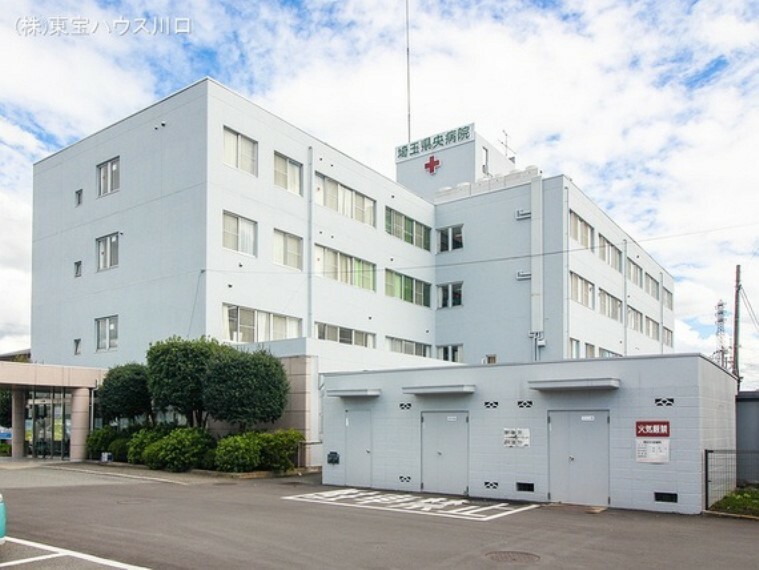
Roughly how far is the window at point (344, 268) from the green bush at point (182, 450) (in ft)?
36.5

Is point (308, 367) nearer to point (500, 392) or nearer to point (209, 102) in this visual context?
point (500, 392)

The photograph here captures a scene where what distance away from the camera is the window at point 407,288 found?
38.0m

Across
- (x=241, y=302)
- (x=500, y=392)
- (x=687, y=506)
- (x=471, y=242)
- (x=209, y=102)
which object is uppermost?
(x=209, y=102)

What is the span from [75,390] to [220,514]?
1694cm

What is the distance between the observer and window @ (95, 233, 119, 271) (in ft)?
104

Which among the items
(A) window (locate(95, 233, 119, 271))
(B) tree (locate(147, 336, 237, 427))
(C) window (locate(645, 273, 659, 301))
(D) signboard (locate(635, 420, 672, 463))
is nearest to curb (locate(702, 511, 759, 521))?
(D) signboard (locate(635, 420, 672, 463))

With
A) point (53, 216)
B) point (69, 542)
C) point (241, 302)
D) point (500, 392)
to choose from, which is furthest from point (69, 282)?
point (69, 542)

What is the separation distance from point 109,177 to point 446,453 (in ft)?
69.1

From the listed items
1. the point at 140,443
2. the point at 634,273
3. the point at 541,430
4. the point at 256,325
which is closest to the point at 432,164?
the point at 634,273

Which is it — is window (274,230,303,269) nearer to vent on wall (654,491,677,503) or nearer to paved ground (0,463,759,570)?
paved ground (0,463,759,570)

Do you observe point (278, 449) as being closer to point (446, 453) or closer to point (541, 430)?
point (446, 453)

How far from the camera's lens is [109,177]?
32688 millimetres

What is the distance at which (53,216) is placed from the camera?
35.2 meters

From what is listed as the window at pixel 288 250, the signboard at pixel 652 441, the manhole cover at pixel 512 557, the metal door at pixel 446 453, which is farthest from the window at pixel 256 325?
the manhole cover at pixel 512 557
